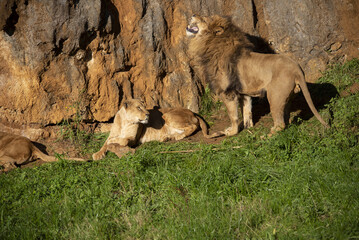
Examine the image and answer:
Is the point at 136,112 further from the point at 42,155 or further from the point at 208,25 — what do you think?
the point at 208,25

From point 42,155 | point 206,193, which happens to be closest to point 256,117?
point 206,193

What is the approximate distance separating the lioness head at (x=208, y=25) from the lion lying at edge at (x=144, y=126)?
58.6 inches

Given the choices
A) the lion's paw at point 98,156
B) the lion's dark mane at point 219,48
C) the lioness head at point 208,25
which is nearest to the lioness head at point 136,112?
the lion's paw at point 98,156

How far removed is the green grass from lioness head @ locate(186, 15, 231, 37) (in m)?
2.10

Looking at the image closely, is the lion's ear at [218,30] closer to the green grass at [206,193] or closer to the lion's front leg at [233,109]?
the lion's front leg at [233,109]

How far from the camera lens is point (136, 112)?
6035 millimetres

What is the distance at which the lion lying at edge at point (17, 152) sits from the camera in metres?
5.62

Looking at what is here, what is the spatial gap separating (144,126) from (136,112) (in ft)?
1.82

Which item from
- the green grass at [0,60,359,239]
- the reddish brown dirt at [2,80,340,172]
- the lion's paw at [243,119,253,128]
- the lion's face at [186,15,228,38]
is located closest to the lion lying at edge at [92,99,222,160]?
the reddish brown dirt at [2,80,340,172]

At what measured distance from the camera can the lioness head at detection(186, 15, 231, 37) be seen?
625 centimetres

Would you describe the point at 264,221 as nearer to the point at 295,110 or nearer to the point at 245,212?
the point at 245,212

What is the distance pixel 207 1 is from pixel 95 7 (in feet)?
7.69

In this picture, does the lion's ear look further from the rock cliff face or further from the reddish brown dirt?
the reddish brown dirt

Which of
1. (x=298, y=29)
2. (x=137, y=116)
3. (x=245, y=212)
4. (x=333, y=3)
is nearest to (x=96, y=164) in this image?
(x=137, y=116)
